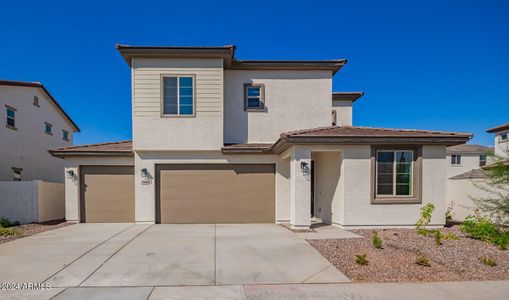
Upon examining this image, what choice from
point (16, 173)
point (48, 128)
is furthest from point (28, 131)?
point (16, 173)

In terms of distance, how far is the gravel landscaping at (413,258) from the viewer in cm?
494

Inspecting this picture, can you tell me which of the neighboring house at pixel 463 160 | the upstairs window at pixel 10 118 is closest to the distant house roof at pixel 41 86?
the upstairs window at pixel 10 118

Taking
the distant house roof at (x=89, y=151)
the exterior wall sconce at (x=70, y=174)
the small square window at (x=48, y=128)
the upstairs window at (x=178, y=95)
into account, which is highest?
the upstairs window at (x=178, y=95)

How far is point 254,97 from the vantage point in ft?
36.8

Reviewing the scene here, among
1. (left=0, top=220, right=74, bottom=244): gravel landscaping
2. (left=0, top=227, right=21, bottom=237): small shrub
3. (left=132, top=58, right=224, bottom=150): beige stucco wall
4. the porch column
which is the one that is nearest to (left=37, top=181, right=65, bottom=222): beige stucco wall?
(left=0, top=220, right=74, bottom=244): gravel landscaping

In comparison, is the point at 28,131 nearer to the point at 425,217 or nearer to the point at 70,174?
the point at 70,174

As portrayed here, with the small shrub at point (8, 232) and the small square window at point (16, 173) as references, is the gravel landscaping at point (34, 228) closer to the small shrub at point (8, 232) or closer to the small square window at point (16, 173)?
the small shrub at point (8, 232)

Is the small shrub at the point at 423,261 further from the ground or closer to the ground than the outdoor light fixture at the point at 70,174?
closer to the ground

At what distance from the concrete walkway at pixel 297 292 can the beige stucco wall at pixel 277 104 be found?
7.23 m

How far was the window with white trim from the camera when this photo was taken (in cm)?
890

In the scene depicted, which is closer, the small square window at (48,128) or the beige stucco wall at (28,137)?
the beige stucco wall at (28,137)

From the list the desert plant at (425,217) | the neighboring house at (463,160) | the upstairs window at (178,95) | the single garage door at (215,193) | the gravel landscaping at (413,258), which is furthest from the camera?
the neighboring house at (463,160)

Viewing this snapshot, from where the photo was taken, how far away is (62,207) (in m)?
11.8

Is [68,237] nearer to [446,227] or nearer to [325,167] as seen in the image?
[325,167]
